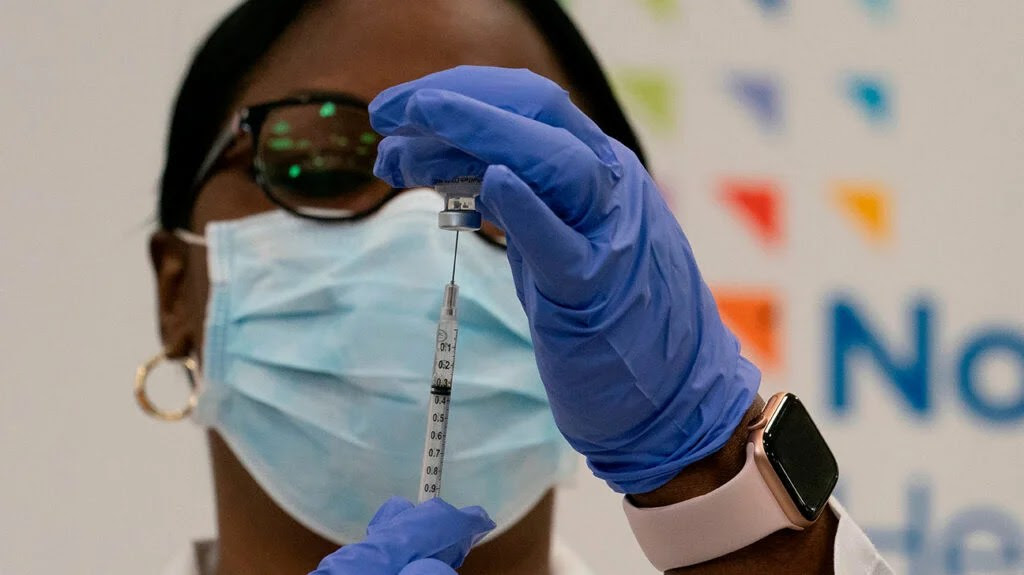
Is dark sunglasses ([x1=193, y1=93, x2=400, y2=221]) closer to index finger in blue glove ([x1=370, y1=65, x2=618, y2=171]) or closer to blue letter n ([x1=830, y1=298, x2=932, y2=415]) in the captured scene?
index finger in blue glove ([x1=370, y1=65, x2=618, y2=171])

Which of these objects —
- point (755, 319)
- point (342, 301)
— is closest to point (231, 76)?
point (342, 301)

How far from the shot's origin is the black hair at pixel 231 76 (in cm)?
118

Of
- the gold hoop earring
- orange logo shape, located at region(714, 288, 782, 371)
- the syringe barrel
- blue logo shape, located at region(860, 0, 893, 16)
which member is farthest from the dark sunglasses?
blue logo shape, located at region(860, 0, 893, 16)

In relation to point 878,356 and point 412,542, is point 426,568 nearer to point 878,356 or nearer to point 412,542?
point 412,542

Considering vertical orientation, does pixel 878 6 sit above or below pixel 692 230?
above

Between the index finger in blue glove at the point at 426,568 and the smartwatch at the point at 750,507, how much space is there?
144mm

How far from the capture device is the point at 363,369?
3.36ft

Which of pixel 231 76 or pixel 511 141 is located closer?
pixel 511 141

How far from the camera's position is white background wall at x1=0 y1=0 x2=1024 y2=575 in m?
1.48

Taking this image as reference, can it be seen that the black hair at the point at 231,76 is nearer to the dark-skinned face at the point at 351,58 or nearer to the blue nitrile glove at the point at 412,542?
the dark-skinned face at the point at 351,58

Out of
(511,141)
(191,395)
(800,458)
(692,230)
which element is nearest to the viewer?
(511,141)

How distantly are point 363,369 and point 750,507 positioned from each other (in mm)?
448

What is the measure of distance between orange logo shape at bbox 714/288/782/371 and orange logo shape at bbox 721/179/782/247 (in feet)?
0.30

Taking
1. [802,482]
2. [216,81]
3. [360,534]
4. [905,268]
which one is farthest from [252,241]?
[905,268]
